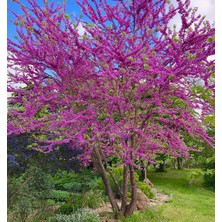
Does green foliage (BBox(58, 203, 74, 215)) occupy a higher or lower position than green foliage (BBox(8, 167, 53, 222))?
lower

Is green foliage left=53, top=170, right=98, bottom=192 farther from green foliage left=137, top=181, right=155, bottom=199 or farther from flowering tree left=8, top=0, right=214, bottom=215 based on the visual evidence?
flowering tree left=8, top=0, right=214, bottom=215

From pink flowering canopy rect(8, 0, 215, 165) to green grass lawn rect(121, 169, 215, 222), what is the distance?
40.3 inches

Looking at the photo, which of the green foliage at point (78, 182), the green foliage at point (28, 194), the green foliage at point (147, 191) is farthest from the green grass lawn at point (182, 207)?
the green foliage at point (78, 182)

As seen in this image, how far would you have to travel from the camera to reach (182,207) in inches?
212

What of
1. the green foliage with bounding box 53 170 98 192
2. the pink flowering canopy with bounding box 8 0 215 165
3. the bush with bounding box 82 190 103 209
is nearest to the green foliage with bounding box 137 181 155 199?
the green foliage with bounding box 53 170 98 192

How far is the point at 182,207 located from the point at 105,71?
10.1ft

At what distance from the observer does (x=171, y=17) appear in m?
3.92

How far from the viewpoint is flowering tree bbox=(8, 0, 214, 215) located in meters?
3.31

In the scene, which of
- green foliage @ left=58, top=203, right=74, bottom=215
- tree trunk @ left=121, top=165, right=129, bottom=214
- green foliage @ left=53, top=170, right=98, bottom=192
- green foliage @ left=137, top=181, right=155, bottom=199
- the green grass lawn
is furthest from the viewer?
green foliage @ left=137, top=181, right=155, bottom=199

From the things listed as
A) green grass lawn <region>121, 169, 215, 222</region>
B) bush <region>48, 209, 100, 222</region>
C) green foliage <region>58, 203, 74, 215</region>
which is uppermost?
bush <region>48, 209, 100, 222</region>

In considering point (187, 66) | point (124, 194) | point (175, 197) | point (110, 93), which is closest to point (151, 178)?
point (175, 197)

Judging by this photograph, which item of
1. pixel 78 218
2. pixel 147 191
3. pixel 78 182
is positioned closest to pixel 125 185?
pixel 78 218
